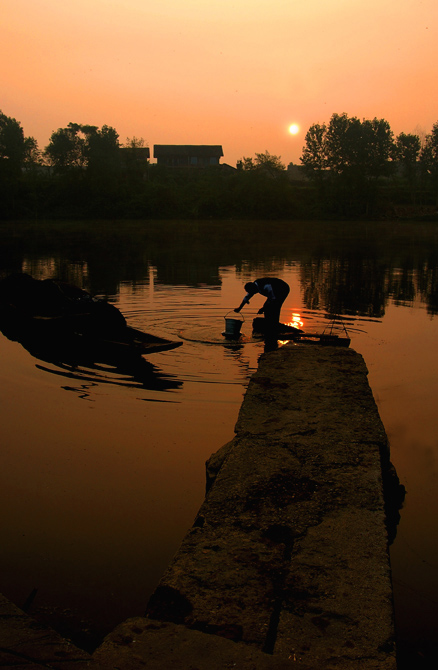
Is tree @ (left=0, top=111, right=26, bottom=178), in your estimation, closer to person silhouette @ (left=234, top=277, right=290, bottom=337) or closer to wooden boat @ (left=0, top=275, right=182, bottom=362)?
wooden boat @ (left=0, top=275, right=182, bottom=362)

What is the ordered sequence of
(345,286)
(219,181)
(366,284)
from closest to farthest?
1. (345,286)
2. (366,284)
3. (219,181)

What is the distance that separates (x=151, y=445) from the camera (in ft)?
19.8

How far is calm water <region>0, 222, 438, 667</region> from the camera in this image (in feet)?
12.5

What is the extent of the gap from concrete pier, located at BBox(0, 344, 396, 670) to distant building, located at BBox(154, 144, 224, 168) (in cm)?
9626

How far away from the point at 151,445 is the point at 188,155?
96.2 m

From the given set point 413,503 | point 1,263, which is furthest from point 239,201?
point 413,503

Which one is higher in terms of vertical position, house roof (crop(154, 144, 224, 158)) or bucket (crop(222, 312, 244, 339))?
house roof (crop(154, 144, 224, 158))

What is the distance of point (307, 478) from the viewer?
14.9 feet

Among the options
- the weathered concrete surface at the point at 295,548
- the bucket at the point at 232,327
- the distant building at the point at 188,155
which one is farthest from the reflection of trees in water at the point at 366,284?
the distant building at the point at 188,155

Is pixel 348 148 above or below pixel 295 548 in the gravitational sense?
above

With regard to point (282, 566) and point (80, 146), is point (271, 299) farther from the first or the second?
point (80, 146)

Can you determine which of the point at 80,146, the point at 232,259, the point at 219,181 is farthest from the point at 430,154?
the point at 232,259

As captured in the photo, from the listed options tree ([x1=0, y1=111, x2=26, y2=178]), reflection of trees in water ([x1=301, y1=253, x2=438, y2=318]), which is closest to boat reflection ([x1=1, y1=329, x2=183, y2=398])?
reflection of trees in water ([x1=301, y1=253, x2=438, y2=318])

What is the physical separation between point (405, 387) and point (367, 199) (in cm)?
7404
